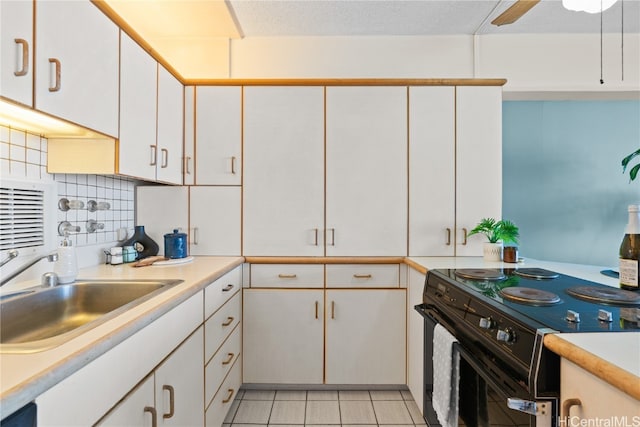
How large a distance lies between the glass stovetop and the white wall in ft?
5.85

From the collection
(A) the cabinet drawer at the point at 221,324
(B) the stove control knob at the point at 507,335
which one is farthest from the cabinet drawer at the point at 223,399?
(B) the stove control knob at the point at 507,335

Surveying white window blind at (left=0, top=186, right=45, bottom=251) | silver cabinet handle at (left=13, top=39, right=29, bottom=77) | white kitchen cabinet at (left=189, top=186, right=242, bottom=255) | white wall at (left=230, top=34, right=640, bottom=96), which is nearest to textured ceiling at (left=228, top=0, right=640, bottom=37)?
white wall at (left=230, top=34, right=640, bottom=96)

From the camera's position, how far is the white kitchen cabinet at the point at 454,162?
237 centimetres

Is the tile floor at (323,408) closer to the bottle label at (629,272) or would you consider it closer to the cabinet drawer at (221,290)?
the cabinet drawer at (221,290)

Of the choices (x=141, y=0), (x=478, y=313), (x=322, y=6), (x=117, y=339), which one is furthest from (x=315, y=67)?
(x=117, y=339)

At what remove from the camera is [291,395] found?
89.4 inches

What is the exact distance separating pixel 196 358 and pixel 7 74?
3.89 ft

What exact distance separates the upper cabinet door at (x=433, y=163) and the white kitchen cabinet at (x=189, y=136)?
150 cm

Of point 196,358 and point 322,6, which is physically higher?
point 322,6

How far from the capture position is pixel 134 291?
4.86 ft

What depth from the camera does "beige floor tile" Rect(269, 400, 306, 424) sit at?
2.00 meters

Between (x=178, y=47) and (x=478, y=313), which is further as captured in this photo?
(x=178, y=47)

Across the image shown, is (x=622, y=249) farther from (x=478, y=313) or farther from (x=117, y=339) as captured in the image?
(x=117, y=339)

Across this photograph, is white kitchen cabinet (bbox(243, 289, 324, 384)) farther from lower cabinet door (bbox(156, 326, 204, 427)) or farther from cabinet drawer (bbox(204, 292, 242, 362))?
lower cabinet door (bbox(156, 326, 204, 427))
